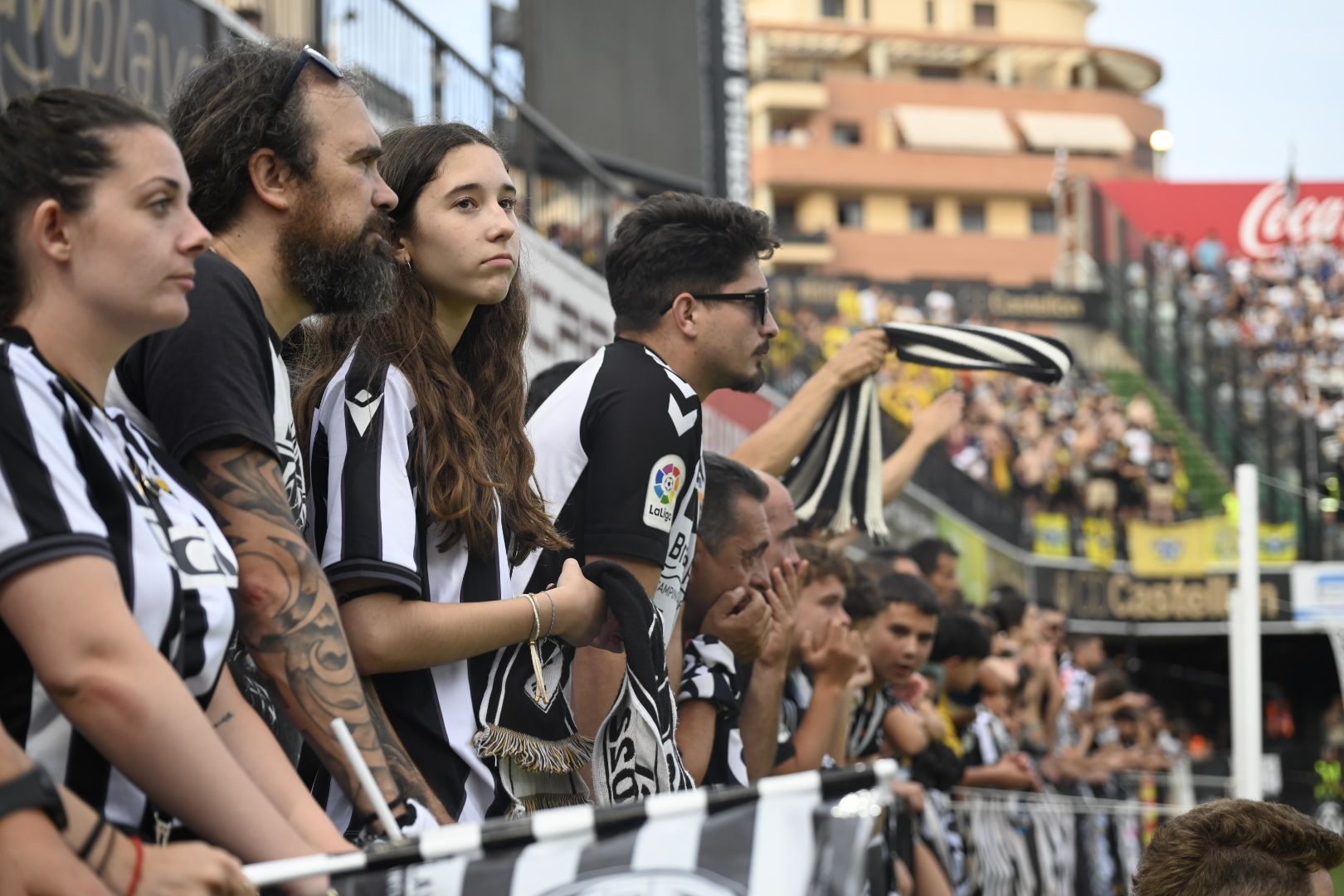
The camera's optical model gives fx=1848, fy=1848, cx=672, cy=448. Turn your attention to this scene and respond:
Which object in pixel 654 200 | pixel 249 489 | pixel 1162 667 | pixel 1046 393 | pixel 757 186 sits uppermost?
pixel 757 186

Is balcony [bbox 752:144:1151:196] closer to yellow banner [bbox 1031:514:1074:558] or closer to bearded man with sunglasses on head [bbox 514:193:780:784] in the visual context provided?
yellow banner [bbox 1031:514:1074:558]

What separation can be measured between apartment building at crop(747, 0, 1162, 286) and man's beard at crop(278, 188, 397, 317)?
54.4 meters

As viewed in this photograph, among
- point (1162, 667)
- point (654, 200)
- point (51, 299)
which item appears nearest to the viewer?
point (51, 299)

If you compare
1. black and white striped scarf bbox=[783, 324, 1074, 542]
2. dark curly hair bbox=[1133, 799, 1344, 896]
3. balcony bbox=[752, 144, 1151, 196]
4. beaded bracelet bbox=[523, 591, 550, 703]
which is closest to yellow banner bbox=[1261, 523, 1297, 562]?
black and white striped scarf bbox=[783, 324, 1074, 542]

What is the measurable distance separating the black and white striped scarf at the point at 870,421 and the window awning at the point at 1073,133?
2258 inches

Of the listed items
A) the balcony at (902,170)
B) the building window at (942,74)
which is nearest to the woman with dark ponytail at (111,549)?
the balcony at (902,170)

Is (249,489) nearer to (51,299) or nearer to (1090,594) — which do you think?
(51,299)

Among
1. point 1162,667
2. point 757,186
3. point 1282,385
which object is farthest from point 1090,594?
point 757,186

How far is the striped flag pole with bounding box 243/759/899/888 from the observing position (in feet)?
6.62

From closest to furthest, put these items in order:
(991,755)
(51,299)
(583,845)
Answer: (583,845), (51,299), (991,755)

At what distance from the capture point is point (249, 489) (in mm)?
2590

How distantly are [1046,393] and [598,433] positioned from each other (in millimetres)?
28458

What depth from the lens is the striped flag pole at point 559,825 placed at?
202 centimetres

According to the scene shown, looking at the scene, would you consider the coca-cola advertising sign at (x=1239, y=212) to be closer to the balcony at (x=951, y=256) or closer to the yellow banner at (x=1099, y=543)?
the balcony at (x=951, y=256)
